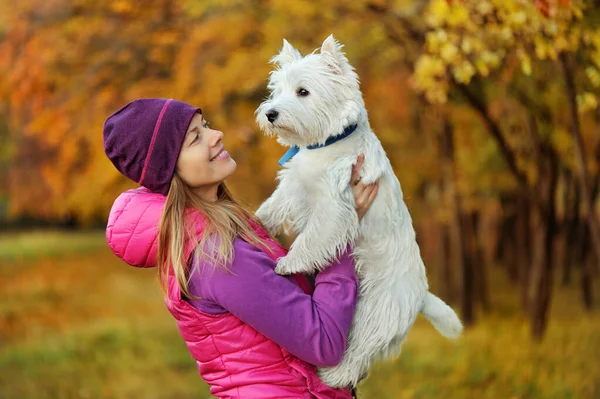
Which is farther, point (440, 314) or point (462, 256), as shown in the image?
point (462, 256)

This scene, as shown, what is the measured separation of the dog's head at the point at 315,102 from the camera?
2615 millimetres

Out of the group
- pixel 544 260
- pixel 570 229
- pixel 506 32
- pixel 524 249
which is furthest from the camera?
pixel 570 229

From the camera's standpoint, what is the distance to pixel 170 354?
10781mm

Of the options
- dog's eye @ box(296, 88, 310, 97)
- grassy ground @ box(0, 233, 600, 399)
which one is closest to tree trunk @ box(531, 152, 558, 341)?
grassy ground @ box(0, 233, 600, 399)

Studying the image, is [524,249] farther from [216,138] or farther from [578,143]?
[216,138]

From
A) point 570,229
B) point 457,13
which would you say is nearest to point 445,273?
point 570,229

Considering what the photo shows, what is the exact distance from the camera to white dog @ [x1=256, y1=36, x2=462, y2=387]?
8.41 ft

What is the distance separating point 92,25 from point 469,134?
5169mm

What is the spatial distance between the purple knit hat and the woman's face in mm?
43

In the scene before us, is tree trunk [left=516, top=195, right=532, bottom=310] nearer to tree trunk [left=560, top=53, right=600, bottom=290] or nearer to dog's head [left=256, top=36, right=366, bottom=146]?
tree trunk [left=560, top=53, right=600, bottom=290]

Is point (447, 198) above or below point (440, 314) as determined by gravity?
below

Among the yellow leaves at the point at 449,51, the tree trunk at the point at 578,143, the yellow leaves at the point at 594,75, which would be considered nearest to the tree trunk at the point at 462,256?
the tree trunk at the point at 578,143

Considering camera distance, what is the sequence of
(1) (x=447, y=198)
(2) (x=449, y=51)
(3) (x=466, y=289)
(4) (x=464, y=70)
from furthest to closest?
1. (1) (x=447, y=198)
2. (3) (x=466, y=289)
3. (4) (x=464, y=70)
4. (2) (x=449, y=51)

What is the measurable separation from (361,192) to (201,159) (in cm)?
54
